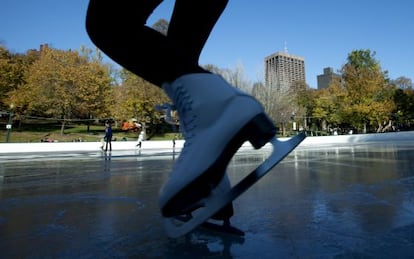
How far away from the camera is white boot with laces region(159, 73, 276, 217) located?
1.12 m

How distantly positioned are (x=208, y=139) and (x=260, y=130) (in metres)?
0.22

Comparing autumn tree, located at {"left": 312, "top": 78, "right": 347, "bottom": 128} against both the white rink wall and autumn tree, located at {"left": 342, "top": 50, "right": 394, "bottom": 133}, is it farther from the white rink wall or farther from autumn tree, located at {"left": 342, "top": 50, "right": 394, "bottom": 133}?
the white rink wall

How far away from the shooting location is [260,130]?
120 centimetres

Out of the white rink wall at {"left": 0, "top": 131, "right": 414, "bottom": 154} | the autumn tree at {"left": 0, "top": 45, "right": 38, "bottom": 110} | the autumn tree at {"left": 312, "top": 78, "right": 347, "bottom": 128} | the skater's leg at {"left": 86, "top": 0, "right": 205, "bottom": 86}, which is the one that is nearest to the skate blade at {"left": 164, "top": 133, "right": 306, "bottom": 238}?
the skater's leg at {"left": 86, "top": 0, "right": 205, "bottom": 86}

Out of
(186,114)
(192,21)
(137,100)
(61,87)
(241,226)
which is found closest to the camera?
(186,114)

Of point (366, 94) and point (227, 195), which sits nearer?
point (227, 195)

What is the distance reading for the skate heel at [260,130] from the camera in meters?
1.15

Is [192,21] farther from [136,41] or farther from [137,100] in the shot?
[137,100]

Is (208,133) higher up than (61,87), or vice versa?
(61,87)

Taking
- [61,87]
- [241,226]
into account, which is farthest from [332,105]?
[241,226]

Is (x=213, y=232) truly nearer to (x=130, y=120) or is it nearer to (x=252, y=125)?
(x=252, y=125)

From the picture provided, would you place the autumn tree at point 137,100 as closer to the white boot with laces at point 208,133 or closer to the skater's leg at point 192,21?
the skater's leg at point 192,21

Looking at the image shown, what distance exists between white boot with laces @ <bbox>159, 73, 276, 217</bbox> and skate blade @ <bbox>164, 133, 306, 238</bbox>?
0.05m

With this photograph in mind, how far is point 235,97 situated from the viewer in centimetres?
116
